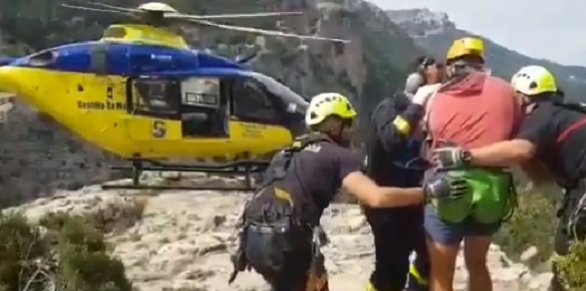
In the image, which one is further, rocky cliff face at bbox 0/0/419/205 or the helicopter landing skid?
rocky cliff face at bbox 0/0/419/205

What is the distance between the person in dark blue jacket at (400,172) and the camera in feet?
17.7

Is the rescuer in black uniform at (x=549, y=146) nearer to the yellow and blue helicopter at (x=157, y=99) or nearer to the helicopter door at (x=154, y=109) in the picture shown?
the yellow and blue helicopter at (x=157, y=99)

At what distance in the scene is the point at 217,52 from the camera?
169 feet

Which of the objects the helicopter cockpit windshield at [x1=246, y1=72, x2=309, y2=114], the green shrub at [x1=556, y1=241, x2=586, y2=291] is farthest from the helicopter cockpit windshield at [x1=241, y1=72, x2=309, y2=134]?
the green shrub at [x1=556, y1=241, x2=586, y2=291]

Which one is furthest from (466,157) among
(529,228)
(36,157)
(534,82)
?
(36,157)

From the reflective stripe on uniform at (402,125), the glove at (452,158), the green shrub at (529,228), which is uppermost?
the reflective stripe on uniform at (402,125)

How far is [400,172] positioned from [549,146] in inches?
29.4

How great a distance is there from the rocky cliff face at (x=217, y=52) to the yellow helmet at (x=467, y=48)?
101ft

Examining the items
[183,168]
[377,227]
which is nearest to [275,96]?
[183,168]

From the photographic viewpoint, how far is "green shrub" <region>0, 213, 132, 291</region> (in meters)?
12.5

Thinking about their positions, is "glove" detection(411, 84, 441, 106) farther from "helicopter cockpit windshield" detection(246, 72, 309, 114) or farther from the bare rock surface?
"helicopter cockpit windshield" detection(246, 72, 309, 114)

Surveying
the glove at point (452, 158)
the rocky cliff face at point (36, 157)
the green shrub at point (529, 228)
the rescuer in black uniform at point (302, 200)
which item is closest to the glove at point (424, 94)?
the rescuer in black uniform at point (302, 200)

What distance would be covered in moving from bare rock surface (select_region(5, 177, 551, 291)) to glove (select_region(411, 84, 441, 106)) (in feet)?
8.25

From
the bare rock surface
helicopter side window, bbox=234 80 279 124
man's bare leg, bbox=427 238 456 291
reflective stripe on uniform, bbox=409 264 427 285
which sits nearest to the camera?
man's bare leg, bbox=427 238 456 291
